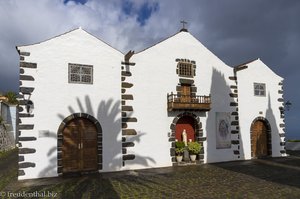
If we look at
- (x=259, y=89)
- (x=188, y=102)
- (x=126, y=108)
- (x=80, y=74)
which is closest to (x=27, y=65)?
(x=80, y=74)

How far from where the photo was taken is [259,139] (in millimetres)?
16266

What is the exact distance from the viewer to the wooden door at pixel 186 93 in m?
13.7

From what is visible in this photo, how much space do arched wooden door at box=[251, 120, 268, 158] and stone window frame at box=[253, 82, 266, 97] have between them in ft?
5.75

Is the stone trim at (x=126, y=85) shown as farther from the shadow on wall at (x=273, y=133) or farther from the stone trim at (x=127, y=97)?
the shadow on wall at (x=273, y=133)

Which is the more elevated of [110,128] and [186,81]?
[186,81]

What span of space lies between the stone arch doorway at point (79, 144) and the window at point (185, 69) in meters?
5.42

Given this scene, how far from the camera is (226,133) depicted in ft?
49.2

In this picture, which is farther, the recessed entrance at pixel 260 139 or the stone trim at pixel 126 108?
the recessed entrance at pixel 260 139

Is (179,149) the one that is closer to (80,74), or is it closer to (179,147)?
(179,147)

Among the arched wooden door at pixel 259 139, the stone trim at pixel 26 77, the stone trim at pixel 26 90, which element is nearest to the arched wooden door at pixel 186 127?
the arched wooden door at pixel 259 139

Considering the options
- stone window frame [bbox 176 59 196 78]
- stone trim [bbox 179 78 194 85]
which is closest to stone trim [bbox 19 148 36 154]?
stone trim [bbox 179 78 194 85]

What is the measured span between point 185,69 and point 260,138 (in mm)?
6766

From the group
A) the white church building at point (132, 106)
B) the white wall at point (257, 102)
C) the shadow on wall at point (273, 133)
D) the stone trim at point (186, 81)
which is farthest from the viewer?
the shadow on wall at point (273, 133)

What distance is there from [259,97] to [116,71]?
9427 mm
